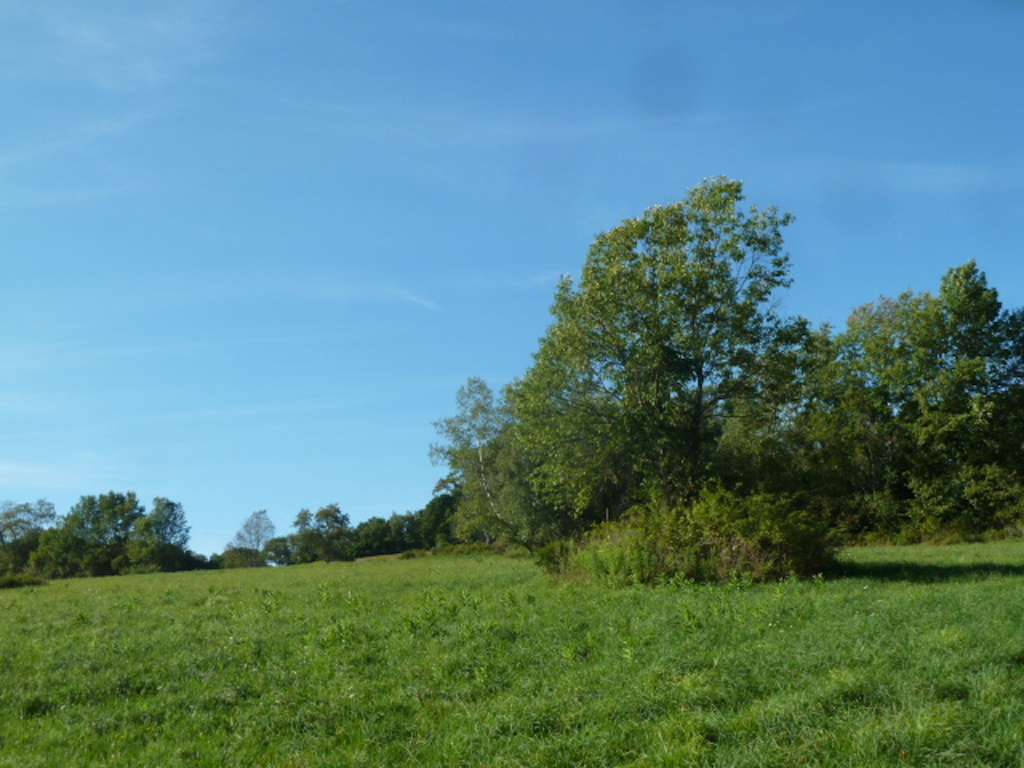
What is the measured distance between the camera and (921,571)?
64.7 feet

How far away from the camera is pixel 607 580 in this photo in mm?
19062

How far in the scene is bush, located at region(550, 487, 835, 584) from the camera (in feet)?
60.5

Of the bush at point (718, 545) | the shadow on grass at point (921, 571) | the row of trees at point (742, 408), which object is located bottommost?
the shadow on grass at point (921, 571)

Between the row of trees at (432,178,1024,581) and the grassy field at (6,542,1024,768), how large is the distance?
6.64 meters

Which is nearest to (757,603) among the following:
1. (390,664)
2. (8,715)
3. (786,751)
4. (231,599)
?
(390,664)

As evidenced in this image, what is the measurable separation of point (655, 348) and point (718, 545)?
7342 millimetres

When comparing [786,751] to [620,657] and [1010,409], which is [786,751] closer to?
[620,657]

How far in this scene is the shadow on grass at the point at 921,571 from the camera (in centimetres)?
1814

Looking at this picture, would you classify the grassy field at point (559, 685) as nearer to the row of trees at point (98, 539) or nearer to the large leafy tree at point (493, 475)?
the large leafy tree at point (493, 475)

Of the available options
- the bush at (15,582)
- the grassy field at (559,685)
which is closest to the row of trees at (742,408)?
the grassy field at (559,685)

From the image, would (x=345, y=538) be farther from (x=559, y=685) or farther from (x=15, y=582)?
(x=559, y=685)

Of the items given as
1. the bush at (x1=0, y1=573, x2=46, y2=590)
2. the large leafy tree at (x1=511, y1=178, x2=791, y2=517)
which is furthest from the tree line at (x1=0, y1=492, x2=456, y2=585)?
the large leafy tree at (x1=511, y1=178, x2=791, y2=517)

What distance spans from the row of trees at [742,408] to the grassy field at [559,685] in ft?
21.8

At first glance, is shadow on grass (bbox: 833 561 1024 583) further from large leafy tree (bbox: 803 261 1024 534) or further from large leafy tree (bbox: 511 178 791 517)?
large leafy tree (bbox: 803 261 1024 534)
